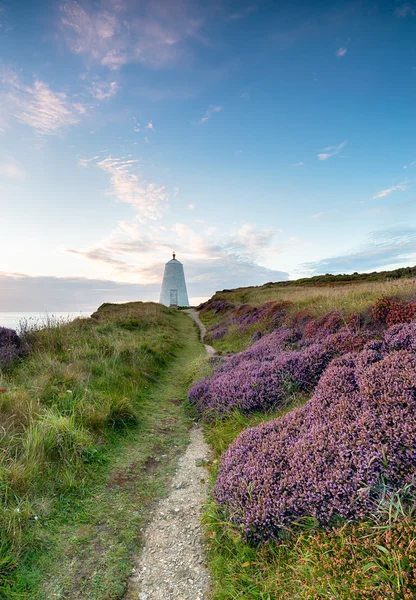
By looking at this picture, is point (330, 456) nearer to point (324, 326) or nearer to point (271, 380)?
point (271, 380)

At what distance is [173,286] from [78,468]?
171 ft

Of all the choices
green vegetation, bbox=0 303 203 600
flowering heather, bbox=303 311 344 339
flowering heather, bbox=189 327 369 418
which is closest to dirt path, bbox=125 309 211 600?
green vegetation, bbox=0 303 203 600

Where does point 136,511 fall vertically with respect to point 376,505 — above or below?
below

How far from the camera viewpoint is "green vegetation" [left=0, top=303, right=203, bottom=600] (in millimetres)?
3254

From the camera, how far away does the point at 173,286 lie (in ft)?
185

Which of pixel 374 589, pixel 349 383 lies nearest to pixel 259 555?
pixel 374 589

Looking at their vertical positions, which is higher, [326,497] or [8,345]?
[8,345]

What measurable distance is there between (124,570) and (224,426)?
3.18 m

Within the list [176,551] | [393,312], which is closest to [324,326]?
[393,312]

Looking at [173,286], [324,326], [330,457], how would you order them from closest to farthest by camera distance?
[330,457]
[324,326]
[173,286]

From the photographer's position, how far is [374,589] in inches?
87.1

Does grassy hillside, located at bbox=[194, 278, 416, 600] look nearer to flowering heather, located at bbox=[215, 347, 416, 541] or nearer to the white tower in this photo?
flowering heather, located at bbox=[215, 347, 416, 541]

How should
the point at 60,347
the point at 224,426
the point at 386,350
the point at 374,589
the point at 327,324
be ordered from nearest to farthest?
the point at 374,589, the point at 386,350, the point at 224,426, the point at 327,324, the point at 60,347

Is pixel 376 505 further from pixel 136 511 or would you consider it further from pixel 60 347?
pixel 60 347
